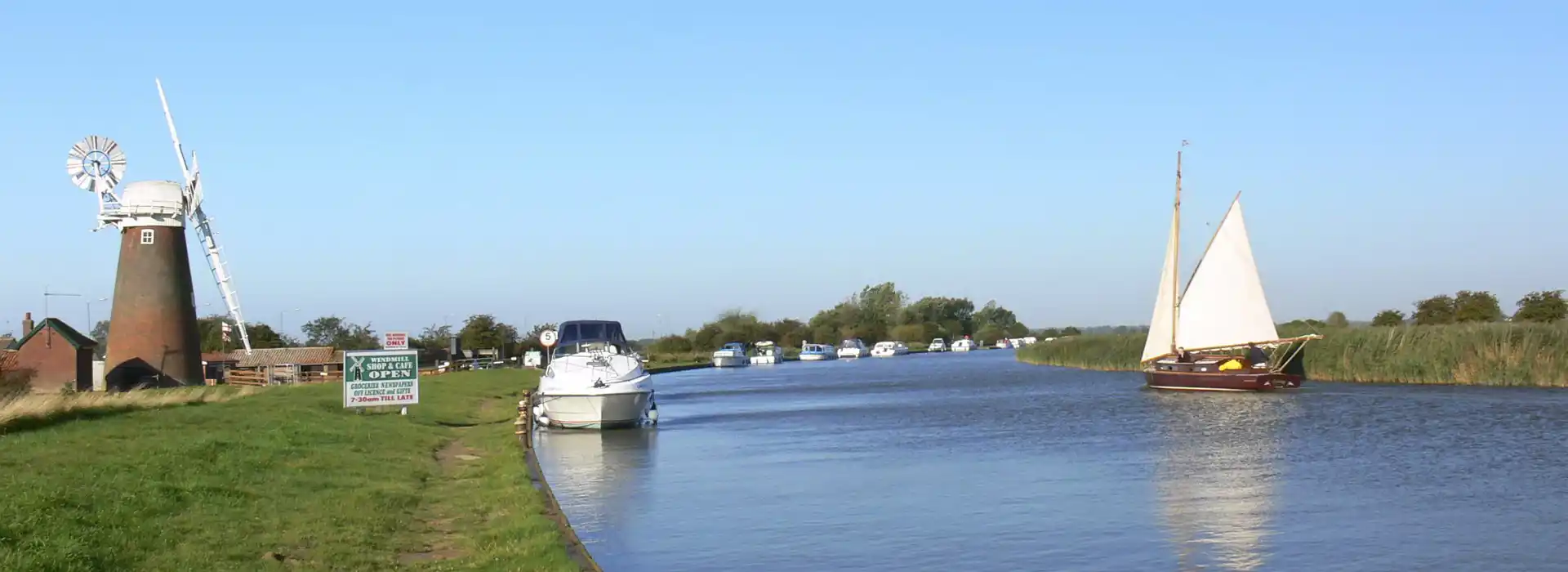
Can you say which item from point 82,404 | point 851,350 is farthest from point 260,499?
point 851,350

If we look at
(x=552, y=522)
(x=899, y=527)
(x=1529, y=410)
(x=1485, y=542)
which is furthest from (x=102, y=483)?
(x=1529, y=410)

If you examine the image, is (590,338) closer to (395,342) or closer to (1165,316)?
(395,342)

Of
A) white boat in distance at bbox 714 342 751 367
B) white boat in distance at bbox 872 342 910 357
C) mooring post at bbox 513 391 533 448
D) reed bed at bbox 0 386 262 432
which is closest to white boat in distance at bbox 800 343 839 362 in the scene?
white boat in distance at bbox 872 342 910 357

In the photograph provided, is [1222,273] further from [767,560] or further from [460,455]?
[767,560]

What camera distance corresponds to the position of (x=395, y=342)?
39406mm

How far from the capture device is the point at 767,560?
16.4 metres

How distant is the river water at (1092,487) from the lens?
16547mm

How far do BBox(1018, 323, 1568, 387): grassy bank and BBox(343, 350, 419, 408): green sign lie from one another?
34668 mm

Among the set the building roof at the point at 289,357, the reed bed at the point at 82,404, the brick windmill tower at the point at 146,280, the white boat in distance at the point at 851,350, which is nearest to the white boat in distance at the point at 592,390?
the reed bed at the point at 82,404

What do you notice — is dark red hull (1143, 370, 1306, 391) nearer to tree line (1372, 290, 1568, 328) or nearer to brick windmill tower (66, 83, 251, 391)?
tree line (1372, 290, 1568, 328)

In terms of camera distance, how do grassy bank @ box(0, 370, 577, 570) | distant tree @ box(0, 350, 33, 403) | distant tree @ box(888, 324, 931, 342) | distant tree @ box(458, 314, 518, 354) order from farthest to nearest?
1. distant tree @ box(888, 324, 931, 342)
2. distant tree @ box(458, 314, 518, 354)
3. distant tree @ box(0, 350, 33, 403)
4. grassy bank @ box(0, 370, 577, 570)

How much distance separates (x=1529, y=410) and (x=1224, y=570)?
85.2 ft

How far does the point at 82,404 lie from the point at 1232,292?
1531 inches

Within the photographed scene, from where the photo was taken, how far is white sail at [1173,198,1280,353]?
172 feet
